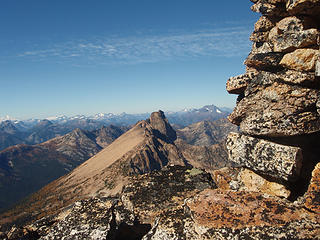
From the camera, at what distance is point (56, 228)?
1252 centimetres

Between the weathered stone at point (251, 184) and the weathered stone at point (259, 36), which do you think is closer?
the weathered stone at point (251, 184)

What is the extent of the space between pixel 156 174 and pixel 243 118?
984cm

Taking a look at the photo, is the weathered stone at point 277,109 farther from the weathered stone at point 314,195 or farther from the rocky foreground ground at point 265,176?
the weathered stone at point 314,195

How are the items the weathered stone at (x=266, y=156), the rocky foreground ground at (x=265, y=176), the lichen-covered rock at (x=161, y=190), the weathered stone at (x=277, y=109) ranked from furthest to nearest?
the lichen-covered rock at (x=161, y=190)
the weathered stone at (x=277, y=109)
the weathered stone at (x=266, y=156)
the rocky foreground ground at (x=265, y=176)

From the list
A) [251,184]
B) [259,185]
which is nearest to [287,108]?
[259,185]

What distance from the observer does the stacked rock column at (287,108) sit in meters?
12.0

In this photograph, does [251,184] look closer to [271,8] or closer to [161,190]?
[161,190]

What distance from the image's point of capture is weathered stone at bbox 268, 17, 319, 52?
1261cm

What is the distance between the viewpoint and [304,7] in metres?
12.9

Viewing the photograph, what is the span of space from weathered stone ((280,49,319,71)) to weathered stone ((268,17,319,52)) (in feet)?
1.91

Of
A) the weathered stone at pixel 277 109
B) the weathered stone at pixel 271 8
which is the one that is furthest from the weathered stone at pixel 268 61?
the weathered stone at pixel 271 8

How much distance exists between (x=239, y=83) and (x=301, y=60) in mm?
4385

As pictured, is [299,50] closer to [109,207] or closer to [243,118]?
[243,118]

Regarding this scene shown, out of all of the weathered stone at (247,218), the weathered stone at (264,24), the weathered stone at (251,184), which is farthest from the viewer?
the weathered stone at (264,24)
